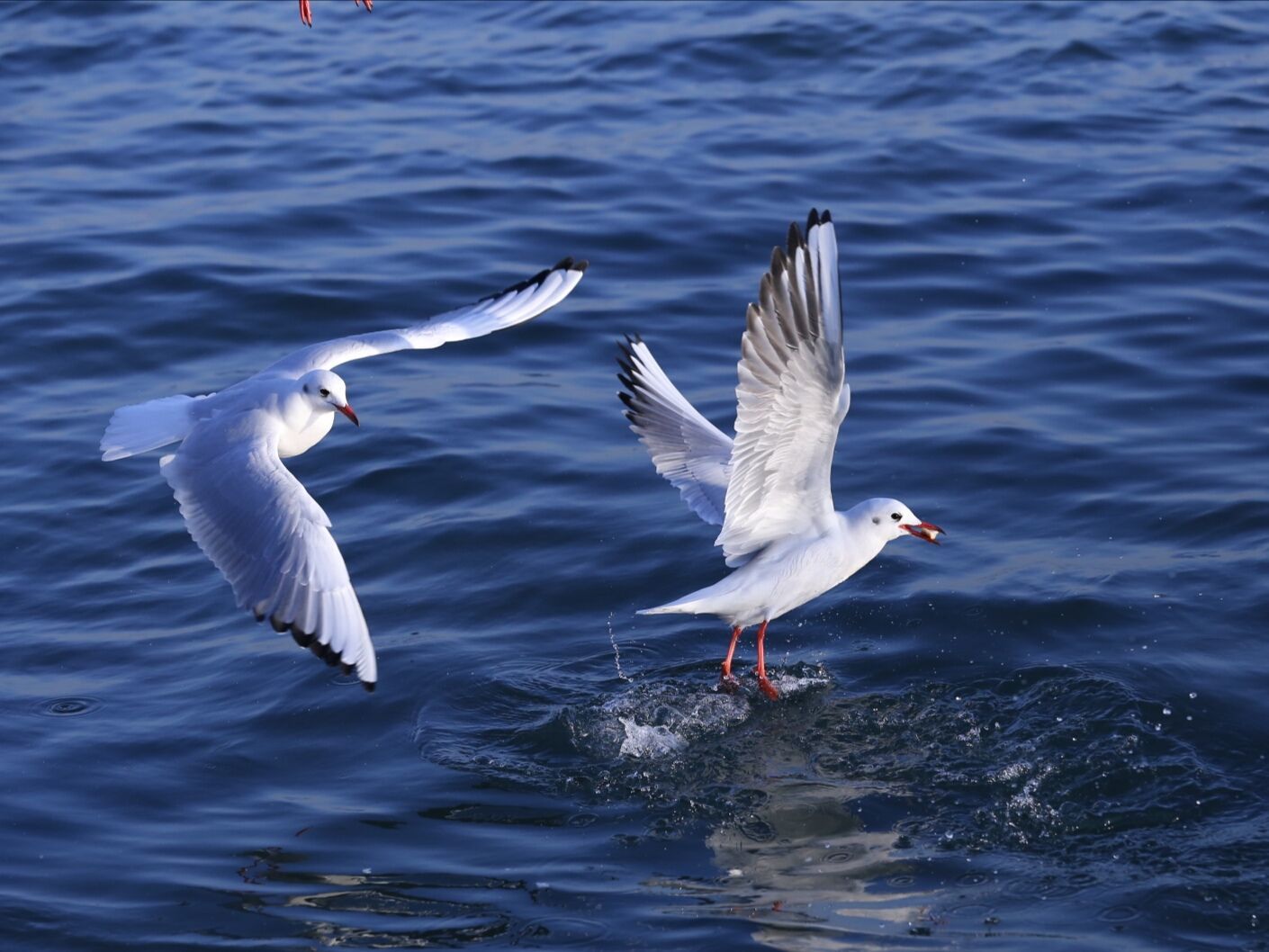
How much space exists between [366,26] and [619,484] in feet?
35.6

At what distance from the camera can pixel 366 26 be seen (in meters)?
19.7

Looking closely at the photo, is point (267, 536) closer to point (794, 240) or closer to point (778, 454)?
point (778, 454)

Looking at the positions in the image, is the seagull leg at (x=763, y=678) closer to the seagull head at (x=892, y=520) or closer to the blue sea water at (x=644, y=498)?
the blue sea water at (x=644, y=498)

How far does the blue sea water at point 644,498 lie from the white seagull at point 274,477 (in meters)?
0.81

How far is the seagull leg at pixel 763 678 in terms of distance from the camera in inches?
327

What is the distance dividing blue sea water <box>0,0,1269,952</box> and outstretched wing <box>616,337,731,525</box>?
0.65 metres

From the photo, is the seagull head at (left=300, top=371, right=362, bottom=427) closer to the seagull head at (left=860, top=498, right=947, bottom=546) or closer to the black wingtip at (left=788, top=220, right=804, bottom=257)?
the black wingtip at (left=788, top=220, right=804, bottom=257)

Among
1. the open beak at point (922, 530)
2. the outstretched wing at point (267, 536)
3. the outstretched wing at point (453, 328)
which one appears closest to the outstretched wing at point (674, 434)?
the outstretched wing at point (453, 328)

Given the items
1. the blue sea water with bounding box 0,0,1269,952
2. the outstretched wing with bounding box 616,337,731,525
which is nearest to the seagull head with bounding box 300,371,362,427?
the blue sea water with bounding box 0,0,1269,952

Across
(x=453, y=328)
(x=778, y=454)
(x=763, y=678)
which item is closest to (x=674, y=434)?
(x=453, y=328)

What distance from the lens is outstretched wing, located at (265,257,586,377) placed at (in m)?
8.77

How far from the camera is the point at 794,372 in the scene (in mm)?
7195

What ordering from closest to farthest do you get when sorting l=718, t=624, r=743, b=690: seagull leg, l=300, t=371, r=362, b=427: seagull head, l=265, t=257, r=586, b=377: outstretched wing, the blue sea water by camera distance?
1. the blue sea water
2. l=300, t=371, r=362, b=427: seagull head
3. l=718, t=624, r=743, b=690: seagull leg
4. l=265, t=257, r=586, b=377: outstretched wing

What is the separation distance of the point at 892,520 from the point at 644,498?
2.20 m
